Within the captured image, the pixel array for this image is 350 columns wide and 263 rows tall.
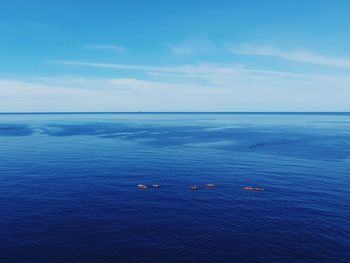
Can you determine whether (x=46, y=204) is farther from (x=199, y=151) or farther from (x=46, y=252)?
(x=199, y=151)

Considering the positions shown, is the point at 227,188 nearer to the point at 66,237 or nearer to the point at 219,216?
the point at 219,216

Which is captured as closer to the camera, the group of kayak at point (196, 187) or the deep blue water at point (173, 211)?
the deep blue water at point (173, 211)

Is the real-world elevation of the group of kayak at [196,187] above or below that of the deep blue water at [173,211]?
above

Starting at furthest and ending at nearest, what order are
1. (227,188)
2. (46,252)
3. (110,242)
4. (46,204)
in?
(227,188) → (46,204) → (110,242) → (46,252)

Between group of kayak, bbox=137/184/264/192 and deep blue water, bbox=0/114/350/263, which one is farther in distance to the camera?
group of kayak, bbox=137/184/264/192

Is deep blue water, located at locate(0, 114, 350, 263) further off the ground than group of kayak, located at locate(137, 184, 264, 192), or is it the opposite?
group of kayak, located at locate(137, 184, 264, 192)

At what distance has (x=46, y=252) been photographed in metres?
34.7

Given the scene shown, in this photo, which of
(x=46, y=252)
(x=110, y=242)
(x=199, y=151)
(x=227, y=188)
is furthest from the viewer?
(x=199, y=151)

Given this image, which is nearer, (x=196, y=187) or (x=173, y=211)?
(x=173, y=211)

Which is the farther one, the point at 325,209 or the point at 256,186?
the point at 256,186

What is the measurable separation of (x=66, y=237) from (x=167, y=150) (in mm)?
72113

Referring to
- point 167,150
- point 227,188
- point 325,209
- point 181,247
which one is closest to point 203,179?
point 227,188

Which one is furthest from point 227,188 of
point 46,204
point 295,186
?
point 46,204

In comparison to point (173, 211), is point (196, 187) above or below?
above
